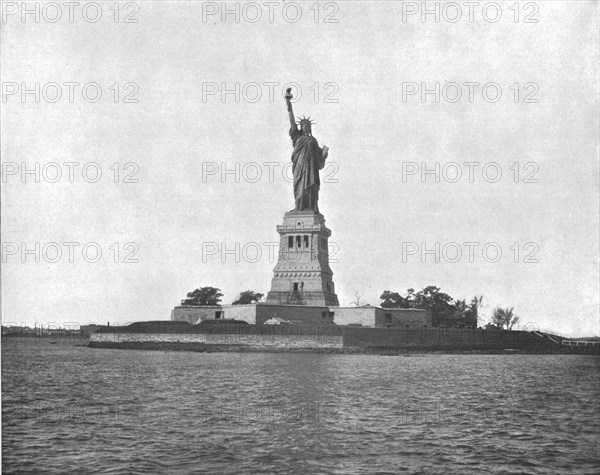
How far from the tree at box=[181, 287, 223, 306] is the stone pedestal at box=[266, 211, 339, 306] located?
20717 millimetres

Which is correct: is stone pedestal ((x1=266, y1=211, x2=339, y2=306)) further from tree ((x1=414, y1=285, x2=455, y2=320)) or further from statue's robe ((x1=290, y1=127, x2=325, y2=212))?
tree ((x1=414, y1=285, x2=455, y2=320))

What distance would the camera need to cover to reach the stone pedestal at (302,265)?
7875 centimetres

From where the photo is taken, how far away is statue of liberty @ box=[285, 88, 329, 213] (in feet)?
265

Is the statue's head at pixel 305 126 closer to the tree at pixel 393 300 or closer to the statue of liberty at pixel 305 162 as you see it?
the statue of liberty at pixel 305 162

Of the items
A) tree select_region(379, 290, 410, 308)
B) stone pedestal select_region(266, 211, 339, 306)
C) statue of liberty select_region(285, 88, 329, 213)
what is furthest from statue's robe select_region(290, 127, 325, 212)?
tree select_region(379, 290, 410, 308)

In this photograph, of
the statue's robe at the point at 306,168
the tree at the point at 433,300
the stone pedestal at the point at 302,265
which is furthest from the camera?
the tree at the point at 433,300

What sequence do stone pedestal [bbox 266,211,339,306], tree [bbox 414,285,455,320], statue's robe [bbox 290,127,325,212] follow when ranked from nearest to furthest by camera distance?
stone pedestal [bbox 266,211,339,306] < statue's robe [bbox 290,127,325,212] < tree [bbox 414,285,455,320]

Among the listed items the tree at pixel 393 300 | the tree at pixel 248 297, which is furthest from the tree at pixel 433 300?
the tree at pixel 248 297

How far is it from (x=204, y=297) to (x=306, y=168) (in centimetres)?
2583

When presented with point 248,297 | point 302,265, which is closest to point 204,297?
point 248,297

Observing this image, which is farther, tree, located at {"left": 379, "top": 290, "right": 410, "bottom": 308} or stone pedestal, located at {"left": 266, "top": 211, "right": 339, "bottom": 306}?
tree, located at {"left": 379, "top": 290, "right": 410, "bottom": 308}

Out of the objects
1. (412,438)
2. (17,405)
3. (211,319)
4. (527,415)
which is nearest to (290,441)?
(412,438)

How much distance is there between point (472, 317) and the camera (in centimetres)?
9475

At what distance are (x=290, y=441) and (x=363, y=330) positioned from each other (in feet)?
157
